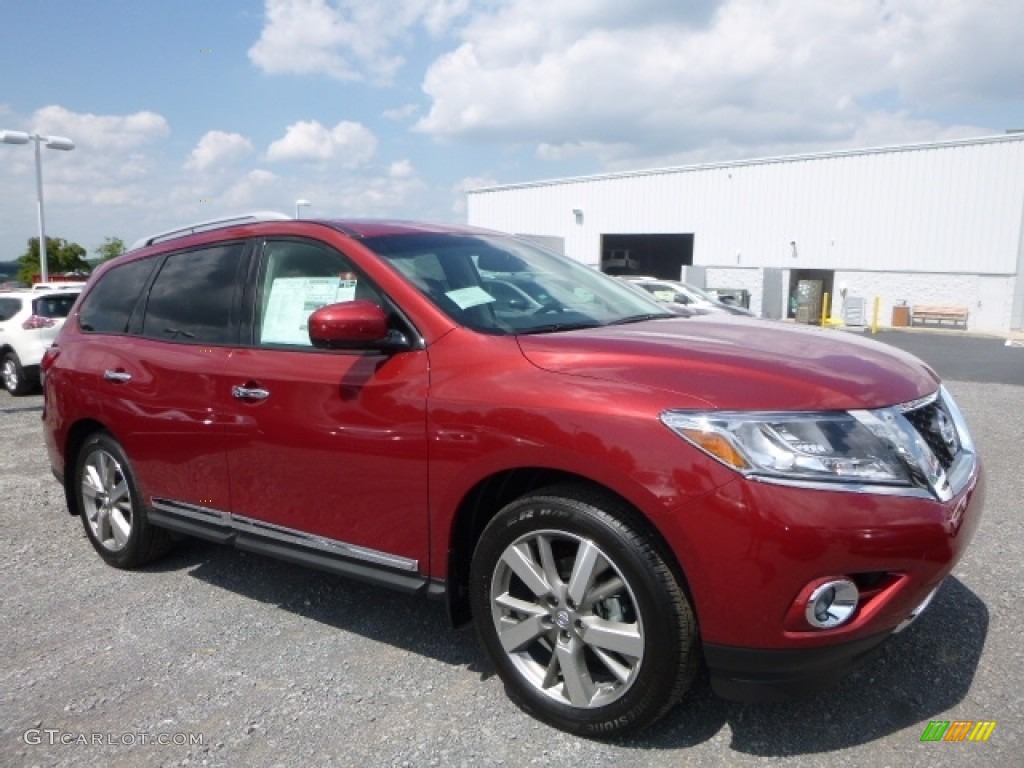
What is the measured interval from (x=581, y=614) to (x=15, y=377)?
39.7 ft

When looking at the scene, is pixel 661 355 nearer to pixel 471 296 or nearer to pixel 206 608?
pixel 471 296

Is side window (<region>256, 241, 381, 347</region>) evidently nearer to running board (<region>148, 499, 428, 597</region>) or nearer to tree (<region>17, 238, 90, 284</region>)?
running board (<region>148, 499, 428, 597</region>)

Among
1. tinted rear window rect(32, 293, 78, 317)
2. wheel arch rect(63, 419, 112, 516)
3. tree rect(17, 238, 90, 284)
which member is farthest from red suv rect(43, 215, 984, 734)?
tree rect(17, 238, 90, 284)

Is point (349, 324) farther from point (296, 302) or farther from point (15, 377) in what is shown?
point (15, 377)

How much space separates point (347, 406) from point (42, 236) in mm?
20757

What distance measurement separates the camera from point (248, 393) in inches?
132

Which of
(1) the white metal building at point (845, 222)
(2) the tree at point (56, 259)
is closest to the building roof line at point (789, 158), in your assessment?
(1) the white metal building at point (845, 222)

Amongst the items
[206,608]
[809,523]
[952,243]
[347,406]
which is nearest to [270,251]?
[347,406]

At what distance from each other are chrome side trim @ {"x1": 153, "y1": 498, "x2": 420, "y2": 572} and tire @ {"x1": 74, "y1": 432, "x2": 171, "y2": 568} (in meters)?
0.28

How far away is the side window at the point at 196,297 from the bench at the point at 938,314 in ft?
97.9

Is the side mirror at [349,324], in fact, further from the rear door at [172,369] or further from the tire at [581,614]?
the rear door at [172,369]

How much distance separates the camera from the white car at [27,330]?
1189cm

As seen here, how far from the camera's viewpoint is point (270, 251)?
3568mm

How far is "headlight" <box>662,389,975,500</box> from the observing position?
221cm
